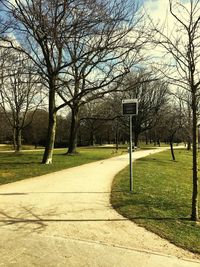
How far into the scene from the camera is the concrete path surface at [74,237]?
→ 555 centimetres

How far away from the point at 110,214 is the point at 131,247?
243 cm

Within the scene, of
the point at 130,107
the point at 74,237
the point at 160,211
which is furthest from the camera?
the point at 130,107

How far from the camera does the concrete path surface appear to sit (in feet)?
18.2

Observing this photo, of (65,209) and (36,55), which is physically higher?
(36,55)

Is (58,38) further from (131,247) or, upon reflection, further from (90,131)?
(90,131)

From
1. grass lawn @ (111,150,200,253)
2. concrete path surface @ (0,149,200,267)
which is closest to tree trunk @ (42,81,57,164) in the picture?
grass lawn @ (111,150,200,253)

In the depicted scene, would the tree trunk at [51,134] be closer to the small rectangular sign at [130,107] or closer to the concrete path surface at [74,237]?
the small rectangular sign at [130,107]

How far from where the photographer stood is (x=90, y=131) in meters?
76.8

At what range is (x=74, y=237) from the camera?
6625 millimetres

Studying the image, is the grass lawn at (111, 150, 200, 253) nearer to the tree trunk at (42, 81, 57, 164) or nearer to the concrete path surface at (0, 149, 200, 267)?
the concrete path surface at (0, 149, 200, 267)

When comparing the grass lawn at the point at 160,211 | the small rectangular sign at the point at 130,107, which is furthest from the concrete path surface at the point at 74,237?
the small rectangular sign at the point at 130,107

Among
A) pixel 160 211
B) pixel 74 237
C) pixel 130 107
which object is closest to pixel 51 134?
pixel 130 107

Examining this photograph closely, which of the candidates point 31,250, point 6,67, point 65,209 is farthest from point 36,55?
point 31,250

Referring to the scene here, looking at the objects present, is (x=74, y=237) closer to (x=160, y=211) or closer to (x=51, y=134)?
(x=160, y=211)
